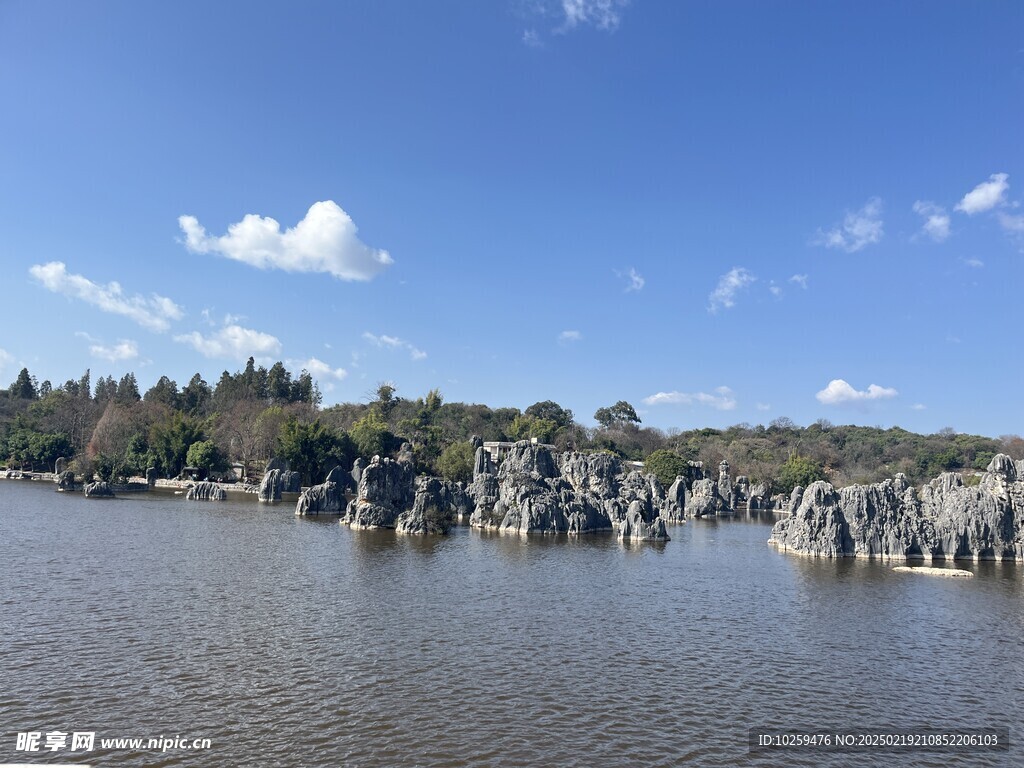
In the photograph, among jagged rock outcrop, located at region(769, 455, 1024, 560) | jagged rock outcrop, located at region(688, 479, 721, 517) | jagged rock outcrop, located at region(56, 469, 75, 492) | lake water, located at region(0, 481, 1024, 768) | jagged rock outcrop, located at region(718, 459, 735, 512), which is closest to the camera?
lake water, located at region(0, 481, 1024, 768)

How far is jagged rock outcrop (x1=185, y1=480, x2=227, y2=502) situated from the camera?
8196 centimetres

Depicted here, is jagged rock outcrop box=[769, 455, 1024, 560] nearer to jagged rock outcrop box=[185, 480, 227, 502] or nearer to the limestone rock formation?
the limestone rock formation

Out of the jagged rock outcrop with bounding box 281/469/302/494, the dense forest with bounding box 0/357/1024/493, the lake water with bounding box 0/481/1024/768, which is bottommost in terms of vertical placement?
the lake water with bounding box 0/481/1024/768

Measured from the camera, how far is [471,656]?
2402 centimetres

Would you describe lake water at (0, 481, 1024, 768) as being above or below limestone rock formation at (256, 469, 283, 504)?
below

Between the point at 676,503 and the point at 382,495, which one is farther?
the point at 676,503

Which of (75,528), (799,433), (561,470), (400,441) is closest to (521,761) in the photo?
(75,528)

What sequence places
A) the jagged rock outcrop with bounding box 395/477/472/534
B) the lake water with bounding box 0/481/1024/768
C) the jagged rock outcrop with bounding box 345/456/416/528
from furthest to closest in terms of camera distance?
the jagged rock outcrop with bounding box 345/456/416/528
the jagged rock outcrop with bounding box 395/477/472/534
the lake water with bounding box 0/481/1024/768

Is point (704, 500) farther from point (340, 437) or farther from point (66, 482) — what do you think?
point (66, 482)

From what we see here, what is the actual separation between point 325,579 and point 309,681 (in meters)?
15.8

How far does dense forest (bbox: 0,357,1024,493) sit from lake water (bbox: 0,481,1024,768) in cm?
5864

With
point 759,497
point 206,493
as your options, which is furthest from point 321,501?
point 759,497

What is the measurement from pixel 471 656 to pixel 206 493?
70535 millimetres

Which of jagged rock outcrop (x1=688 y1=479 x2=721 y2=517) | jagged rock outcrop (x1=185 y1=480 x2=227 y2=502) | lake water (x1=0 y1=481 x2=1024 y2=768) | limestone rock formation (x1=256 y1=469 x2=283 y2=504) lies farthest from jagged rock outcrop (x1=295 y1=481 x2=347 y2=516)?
jagged rock outcrop (x1=688 y1=479 x2=721 y2=517)
